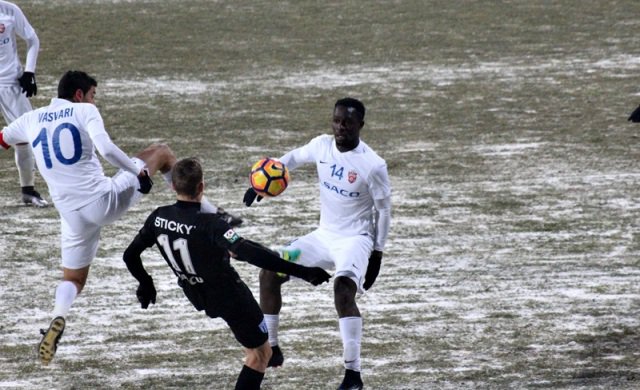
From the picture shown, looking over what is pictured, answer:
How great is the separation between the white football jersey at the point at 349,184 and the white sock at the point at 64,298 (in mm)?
2277

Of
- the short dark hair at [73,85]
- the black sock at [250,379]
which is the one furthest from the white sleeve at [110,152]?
the black sock at [250,379]

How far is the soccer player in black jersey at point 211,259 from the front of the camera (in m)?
8.62

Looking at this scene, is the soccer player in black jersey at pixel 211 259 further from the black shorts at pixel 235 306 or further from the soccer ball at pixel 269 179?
the soccer ball at pixel 269 179

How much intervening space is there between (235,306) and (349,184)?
1.76m

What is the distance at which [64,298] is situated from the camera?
10672 millimetres

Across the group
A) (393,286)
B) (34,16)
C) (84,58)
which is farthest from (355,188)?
(34,16)

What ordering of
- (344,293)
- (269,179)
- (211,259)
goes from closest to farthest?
1. (211,259)
2. (344,293)
3. (269,179)

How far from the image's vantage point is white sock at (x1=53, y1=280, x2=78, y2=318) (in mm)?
10547

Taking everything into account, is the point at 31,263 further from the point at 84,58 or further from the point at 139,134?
the point at 84,58

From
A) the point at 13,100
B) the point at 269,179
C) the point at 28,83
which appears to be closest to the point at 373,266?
the point at 269,179

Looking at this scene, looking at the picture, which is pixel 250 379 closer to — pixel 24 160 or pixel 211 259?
pixel 211 259

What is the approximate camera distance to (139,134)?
1991 centimetres

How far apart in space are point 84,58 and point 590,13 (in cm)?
1181

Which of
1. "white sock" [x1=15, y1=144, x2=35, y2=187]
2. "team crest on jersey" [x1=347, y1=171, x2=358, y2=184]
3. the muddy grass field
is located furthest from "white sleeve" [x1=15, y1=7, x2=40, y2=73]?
"team crest on jersey" [x1=347, y1=171, x2=358, y2=184]
